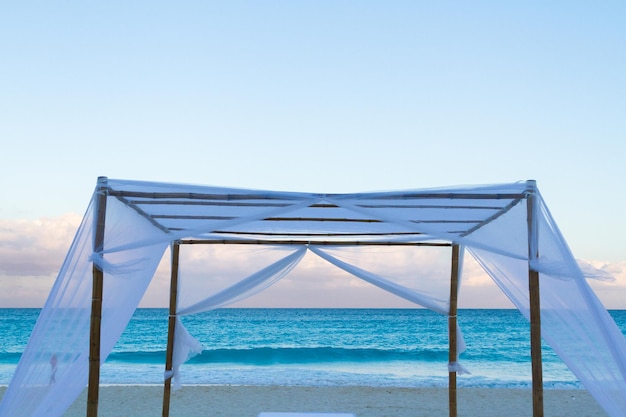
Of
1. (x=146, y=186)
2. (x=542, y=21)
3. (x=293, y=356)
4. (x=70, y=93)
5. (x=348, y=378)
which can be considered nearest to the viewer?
(x=146, y=186)

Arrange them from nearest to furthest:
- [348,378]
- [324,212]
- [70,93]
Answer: [324,212] < [70,93] < [348,378]

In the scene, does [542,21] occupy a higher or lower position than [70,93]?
higher

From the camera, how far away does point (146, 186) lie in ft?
11.6

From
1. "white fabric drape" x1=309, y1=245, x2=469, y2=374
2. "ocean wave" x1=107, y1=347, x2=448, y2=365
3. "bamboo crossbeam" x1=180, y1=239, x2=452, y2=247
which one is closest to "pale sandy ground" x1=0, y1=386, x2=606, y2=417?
"white fabric drape" x1=309, y1=245, x2=469, y2=374

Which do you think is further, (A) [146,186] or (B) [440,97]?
(B) [440,97]

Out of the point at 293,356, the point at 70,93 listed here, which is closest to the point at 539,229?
the point at 70,93

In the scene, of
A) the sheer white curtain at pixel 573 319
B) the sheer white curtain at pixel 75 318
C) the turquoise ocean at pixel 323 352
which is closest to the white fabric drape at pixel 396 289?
the sheer white curtain at pixel 573 319

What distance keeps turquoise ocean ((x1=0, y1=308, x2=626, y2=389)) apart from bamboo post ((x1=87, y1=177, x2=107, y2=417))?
10.2 meters

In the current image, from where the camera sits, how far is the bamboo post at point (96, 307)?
11.2ft

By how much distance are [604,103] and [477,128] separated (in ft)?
6.01

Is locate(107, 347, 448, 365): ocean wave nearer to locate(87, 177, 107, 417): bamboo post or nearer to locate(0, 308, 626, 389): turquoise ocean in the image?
locate(0, 308, 626, 389): turquoise ocean

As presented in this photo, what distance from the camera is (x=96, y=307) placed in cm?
345

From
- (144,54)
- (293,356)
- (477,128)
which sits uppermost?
(144,54)

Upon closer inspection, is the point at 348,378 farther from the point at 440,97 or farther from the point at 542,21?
the point at 542,21
